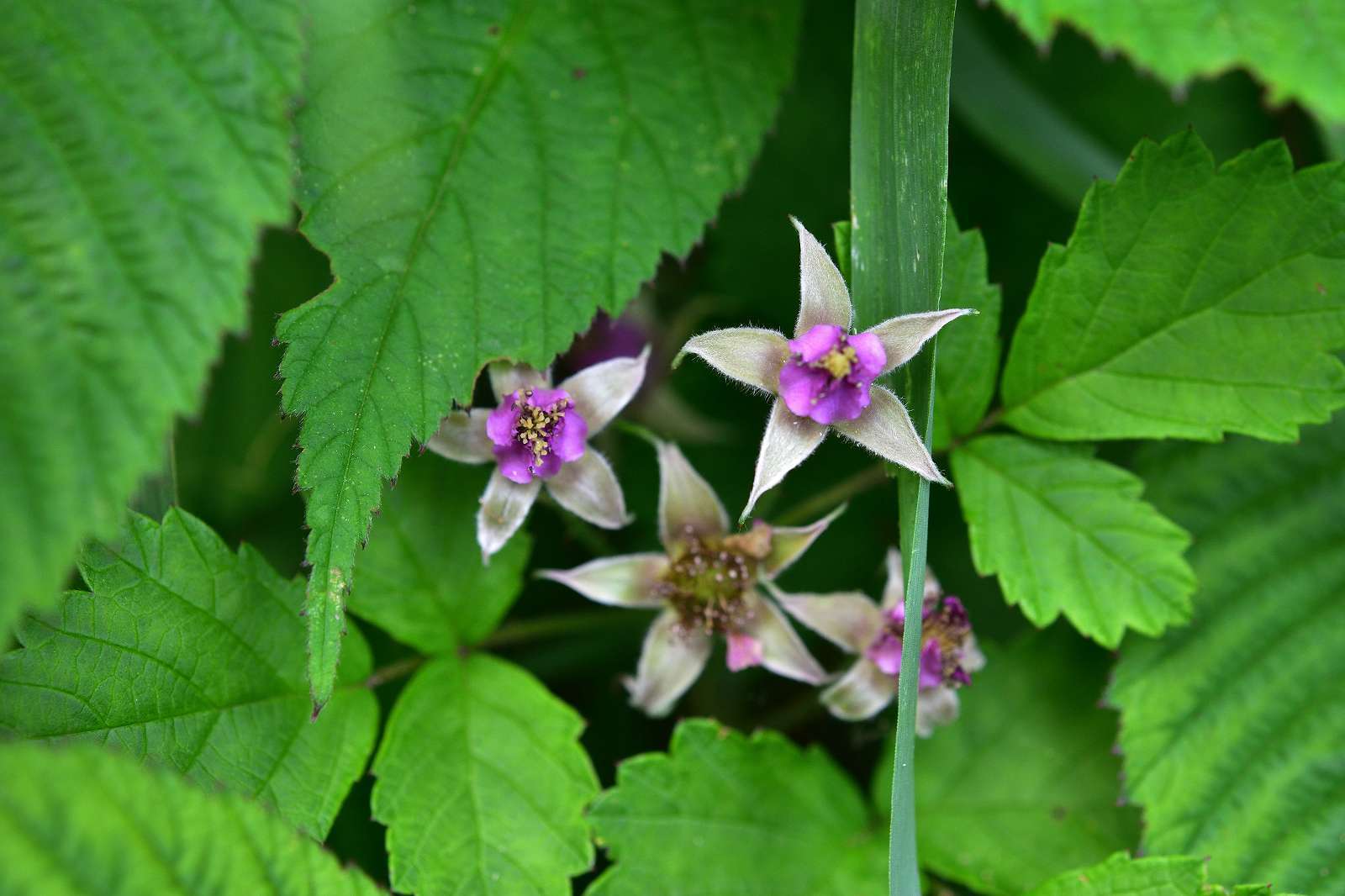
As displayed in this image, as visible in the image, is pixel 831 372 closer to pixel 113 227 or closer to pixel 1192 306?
pixel 1192 306

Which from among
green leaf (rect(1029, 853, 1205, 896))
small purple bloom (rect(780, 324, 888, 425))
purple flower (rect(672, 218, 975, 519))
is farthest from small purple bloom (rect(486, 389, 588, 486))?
green leaf (rect(1029, 853, 1205, 896))

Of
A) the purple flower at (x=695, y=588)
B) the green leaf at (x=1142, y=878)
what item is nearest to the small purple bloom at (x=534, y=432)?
the purple flower at (x=695, y=588)

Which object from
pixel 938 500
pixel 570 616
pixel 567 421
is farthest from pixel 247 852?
pixel 938 500

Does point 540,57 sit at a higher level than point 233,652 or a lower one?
higher

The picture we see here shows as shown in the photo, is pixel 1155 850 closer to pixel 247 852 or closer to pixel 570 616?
pixel 570 616

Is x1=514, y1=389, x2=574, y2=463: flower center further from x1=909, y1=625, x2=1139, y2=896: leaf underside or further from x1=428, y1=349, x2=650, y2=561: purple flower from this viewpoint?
x1=909, y1=625, x2=1139, y2=896: leaf underside

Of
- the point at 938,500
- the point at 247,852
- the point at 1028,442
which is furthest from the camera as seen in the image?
the point at 938,500

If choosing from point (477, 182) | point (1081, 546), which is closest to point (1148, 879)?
point (1081, 546)
